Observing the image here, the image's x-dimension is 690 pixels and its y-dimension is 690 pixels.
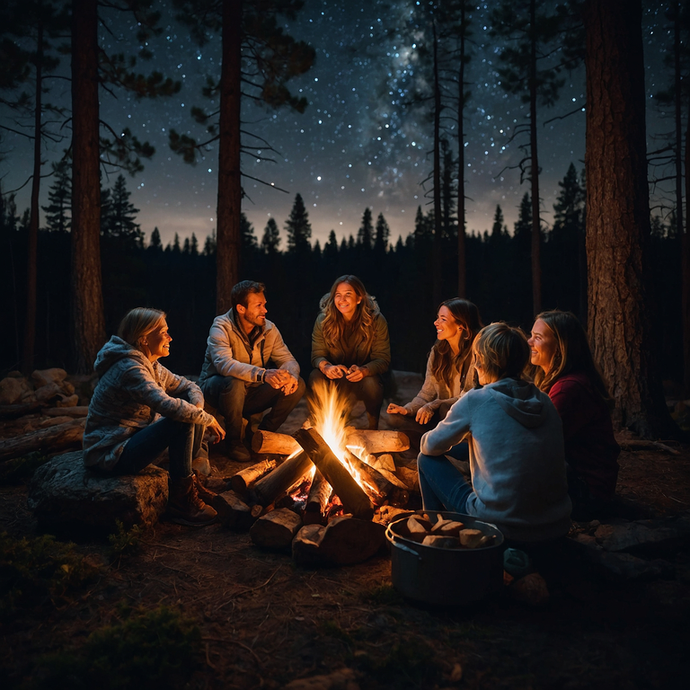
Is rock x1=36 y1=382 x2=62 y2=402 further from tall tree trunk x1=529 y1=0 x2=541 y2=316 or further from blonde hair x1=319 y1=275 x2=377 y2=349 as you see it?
tall tree trunk x1=529 y1=0 x2=541 y2=316

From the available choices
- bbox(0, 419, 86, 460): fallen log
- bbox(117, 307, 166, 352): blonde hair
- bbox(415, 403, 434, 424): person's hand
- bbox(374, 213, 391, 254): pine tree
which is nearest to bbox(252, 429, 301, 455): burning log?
bbox(415, 403, 434, 424): person's hand

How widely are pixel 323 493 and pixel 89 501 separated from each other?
170 cm

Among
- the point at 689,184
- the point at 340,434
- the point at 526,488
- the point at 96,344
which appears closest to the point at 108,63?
the point at 96,344

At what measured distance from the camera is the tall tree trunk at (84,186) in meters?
10.2

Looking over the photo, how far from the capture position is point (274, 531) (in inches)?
133

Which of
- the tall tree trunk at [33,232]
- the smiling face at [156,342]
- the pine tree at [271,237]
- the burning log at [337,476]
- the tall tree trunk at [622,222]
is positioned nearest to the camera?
the burning log at [337,476]

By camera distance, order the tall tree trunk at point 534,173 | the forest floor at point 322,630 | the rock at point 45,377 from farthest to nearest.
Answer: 1. the tall tree trunk at point 534,173
2. the rock at point 45,377
3. the forest floor at point 322,630

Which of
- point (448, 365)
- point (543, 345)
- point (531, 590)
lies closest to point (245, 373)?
point (448, 365)

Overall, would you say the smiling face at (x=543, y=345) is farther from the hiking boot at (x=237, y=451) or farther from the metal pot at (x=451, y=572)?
the hiking boot at (x=237, y=451)

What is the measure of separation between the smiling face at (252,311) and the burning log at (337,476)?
196 cm

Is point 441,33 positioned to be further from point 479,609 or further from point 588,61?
point 479,609

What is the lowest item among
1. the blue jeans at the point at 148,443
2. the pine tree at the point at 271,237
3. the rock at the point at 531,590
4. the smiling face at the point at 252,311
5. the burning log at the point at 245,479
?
the rock at the point at 531,590

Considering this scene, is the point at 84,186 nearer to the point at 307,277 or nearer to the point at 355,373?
the point at 355,373

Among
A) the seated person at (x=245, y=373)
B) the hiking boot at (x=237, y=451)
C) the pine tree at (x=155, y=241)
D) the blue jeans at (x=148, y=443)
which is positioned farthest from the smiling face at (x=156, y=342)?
the pine tree at (x=155, y=241)
